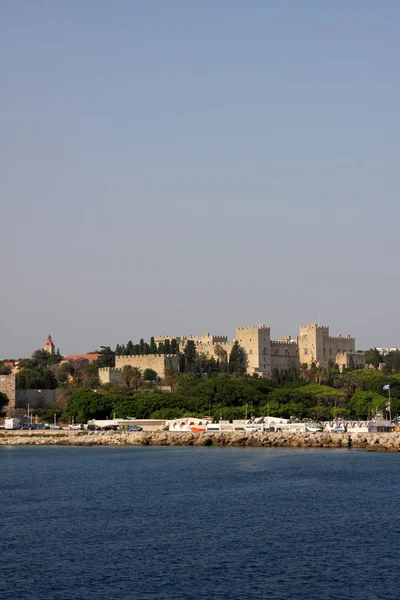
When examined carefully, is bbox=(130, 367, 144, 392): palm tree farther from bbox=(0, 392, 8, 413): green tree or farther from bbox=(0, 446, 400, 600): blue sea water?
bbox=(0, 446, 400, 600): blue sea water

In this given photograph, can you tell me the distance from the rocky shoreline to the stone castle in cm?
3175

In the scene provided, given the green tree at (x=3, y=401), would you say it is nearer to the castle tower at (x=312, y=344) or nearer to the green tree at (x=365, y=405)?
the green tree at (x=365, y=405)

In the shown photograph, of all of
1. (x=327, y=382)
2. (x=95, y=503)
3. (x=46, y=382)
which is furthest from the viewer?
(x=327, y=382)

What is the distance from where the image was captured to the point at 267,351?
10931 cm

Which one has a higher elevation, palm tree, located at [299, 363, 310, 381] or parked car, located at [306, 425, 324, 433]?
palm tree, located at [299, 363, 310, 381]

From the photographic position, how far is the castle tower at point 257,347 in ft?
354

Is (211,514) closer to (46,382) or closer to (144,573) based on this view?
(144,573)

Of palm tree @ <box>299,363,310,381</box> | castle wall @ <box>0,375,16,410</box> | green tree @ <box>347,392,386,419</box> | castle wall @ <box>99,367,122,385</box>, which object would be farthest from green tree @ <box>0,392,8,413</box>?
palm tree @ <box>299,363,310,381</box>

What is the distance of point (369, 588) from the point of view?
2327 cm

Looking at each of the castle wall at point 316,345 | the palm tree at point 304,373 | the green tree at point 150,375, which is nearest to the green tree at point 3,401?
the green tree at point 150,375

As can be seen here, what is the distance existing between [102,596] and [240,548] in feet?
20.3

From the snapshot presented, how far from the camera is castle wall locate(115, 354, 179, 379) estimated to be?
333ft

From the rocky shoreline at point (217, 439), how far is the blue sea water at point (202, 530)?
10088 millimetres

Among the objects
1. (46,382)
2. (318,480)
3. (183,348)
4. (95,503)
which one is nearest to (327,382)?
(183,348)
